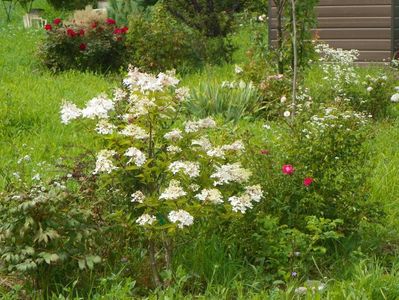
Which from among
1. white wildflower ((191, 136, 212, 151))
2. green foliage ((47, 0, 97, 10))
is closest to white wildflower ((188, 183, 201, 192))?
white wildflower ((191, 136, 212, 151))

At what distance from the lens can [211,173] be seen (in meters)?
5.16

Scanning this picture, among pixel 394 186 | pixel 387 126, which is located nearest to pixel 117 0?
pixel 387 126

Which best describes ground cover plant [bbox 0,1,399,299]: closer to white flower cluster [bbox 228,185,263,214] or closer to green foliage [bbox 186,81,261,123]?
white flower cluster [bbox 228,185,263,214]

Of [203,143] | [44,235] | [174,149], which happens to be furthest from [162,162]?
[44,235]

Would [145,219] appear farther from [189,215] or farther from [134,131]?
[134,131]

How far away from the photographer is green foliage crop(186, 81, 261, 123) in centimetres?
1012

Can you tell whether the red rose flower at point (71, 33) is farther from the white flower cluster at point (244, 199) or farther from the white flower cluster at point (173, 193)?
the white flower cluster at point (173, 193)

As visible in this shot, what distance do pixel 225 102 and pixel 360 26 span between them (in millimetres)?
6645

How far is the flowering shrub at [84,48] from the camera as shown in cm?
1374

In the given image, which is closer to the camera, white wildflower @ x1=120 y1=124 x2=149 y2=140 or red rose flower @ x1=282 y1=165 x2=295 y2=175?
white wildflower @ x1=120 y1=124 x2=149 y2=140

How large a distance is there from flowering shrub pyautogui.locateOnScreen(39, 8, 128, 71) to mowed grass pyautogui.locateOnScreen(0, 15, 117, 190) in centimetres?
32

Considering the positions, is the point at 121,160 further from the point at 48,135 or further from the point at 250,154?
the point at 48,135

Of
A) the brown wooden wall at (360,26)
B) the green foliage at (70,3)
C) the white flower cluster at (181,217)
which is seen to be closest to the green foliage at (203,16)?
the brown wooden wall at (360,26)

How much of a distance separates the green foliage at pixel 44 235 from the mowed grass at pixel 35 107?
73 cm
